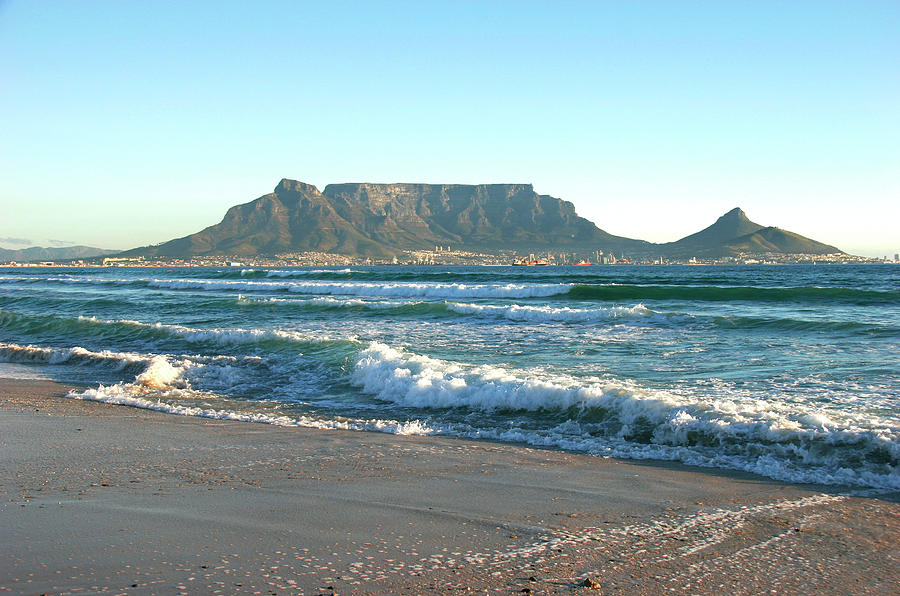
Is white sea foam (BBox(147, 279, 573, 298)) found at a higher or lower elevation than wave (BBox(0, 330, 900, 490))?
higher

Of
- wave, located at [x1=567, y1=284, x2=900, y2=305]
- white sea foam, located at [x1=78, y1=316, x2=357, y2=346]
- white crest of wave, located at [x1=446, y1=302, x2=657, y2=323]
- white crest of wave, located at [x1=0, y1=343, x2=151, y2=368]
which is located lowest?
white crest of wave, located at [x1=0, y1=343, x2=151, y2=368]

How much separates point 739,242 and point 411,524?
178339mm

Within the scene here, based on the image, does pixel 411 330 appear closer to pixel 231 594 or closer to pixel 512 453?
pixel 512 453

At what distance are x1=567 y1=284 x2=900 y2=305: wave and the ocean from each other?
17.8 ft

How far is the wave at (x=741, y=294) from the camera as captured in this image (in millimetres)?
28266

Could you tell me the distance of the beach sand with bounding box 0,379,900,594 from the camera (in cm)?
330

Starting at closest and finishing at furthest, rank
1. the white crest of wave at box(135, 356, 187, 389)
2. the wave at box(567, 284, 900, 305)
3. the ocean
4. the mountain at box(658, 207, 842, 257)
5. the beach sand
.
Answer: the beach sand
the ocean
the white crest of wave at box(135, 356, 187, 389)
the wave at box(567, 284, 900, 305)
the mountain at box(658, 207, 842, 257)

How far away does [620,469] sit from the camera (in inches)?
228

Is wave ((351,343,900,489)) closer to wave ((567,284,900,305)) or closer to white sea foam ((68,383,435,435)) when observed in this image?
white sea foam ((68,383,435,435))

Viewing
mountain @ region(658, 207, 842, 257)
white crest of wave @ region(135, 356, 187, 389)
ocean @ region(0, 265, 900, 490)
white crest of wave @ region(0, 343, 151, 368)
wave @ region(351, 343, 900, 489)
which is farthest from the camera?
mountain @ region(658, 207, 842, 257)

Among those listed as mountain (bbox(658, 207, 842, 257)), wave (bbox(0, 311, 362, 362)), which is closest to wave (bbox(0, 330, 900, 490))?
wave (bbox(0, 311, 362, 362))

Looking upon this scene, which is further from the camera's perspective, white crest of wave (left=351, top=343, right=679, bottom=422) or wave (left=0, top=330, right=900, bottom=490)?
white crest of wave (left=351, top=343, right=679, bottom=422)

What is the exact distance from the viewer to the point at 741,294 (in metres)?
30.1

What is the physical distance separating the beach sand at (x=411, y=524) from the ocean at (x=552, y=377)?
3.11 feet
